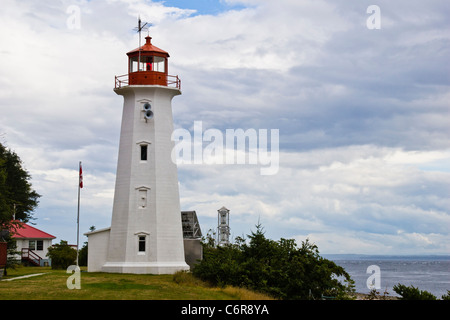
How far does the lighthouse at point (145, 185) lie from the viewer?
38.2 meters

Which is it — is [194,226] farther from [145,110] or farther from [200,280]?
[200,280]

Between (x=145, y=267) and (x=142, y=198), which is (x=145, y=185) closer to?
(x=142, y=198)

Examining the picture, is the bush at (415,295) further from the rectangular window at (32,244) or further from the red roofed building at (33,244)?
the rectangular window at (32,244)

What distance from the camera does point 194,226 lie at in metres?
46.1

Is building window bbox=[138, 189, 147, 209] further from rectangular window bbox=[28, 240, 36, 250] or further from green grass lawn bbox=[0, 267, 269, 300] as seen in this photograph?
rectangular window bbox=[28, 240, 36, 250]

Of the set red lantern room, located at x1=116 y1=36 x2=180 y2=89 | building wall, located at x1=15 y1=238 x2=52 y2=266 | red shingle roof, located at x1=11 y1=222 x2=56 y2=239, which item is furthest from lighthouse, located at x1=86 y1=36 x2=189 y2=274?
red shingle roof, located at x1=11 y1=222 x2=56 y2=239

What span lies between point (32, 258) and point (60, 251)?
14477mm

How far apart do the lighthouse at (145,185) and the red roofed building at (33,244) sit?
2456cm

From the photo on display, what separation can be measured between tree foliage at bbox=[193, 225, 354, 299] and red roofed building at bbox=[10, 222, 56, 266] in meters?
33.5

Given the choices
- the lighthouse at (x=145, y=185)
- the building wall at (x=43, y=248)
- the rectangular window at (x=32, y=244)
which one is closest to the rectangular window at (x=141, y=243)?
the lighthouse at (x=145, y=185)

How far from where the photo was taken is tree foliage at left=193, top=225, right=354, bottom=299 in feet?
103

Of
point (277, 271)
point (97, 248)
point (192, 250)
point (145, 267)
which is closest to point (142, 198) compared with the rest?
point (145, 267)

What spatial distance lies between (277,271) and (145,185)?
11338mm
